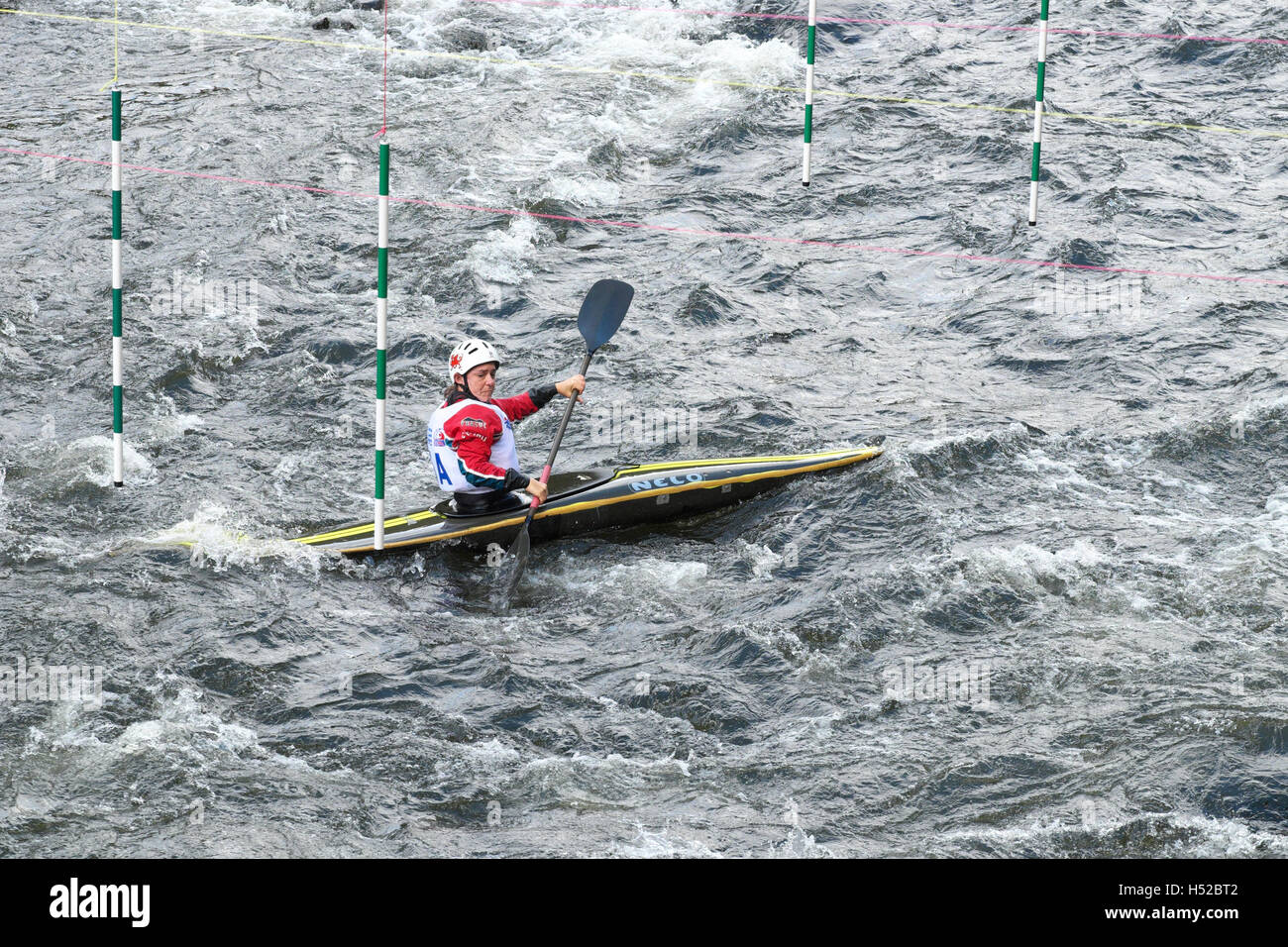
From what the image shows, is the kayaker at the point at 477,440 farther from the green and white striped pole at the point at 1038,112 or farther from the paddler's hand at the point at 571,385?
the green and white striped pole at the point at 1038,112

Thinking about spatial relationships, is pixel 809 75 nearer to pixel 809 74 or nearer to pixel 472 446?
pixel 809 74

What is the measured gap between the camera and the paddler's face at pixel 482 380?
6805 mm

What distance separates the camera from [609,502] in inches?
283

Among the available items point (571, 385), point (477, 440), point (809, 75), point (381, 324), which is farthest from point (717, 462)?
point (809, 75)

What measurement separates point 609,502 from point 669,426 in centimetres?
122

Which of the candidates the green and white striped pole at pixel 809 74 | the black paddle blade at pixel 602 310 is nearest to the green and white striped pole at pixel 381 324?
the black paddle blade at pixel 602 310

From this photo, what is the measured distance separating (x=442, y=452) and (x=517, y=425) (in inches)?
64.0

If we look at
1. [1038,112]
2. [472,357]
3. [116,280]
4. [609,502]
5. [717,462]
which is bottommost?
[609,502]

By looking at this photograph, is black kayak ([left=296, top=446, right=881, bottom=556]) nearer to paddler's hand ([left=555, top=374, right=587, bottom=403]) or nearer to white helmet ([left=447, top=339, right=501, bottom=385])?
paddler's hand ([left=555, top=374, right=587, bottom=403])

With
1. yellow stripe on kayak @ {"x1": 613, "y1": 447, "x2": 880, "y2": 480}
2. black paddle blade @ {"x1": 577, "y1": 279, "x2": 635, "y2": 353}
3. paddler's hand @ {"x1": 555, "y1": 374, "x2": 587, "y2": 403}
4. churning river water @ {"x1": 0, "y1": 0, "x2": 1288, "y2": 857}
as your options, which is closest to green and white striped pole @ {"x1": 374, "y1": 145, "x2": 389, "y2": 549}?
churning river water @ {"x1": 0, "y1": 0, "x2": 1288, "y2": 857}

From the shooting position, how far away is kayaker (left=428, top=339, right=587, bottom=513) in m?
6.80

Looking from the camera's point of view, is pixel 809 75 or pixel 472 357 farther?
pixel 809 75

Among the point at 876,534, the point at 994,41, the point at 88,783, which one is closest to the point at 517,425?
the point at 876,534

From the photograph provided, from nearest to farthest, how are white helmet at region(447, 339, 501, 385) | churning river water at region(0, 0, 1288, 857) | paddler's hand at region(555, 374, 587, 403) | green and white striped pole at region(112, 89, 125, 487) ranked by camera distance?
churning river water at region(0, 0, 1288, 857)
green and white striped pole at region(112, 89, 125, 487)
white helmet at region(447, 339, 501, 385)
paddler's hand at region(555, 374, 587, 403)
